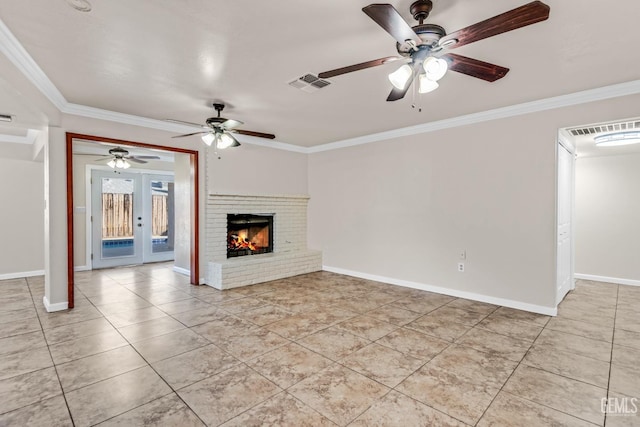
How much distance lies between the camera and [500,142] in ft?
13.4

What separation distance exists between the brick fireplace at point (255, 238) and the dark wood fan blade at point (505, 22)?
4239mm

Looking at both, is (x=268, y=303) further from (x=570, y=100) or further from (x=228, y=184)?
(x=570, y=100)

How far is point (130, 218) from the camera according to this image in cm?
716

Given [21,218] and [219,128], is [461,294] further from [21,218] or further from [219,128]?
[21,218]

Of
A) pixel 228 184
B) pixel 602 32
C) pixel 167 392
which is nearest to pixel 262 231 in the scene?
pixel 228 184

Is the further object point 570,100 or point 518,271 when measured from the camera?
point 518,271

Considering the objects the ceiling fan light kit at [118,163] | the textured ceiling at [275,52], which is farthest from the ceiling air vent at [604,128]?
the ceiling fan light kit at [118,163]

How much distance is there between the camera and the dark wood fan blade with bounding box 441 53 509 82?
2059mm

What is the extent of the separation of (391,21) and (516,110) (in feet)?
10.1

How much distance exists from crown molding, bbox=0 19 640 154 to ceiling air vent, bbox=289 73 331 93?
2137 millimetres

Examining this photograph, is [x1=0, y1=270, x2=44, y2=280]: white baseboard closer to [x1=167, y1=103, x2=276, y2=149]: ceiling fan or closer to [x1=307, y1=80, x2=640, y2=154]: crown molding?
[x1=167, y1=103, x2=276, y2=149]: ceiling fan

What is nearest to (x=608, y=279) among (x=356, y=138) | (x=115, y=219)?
(x=356, y=138)

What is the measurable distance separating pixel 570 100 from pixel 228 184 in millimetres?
4834

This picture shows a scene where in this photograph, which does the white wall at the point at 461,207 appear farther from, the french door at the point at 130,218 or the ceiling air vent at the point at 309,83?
the french door at the point at 130,218
